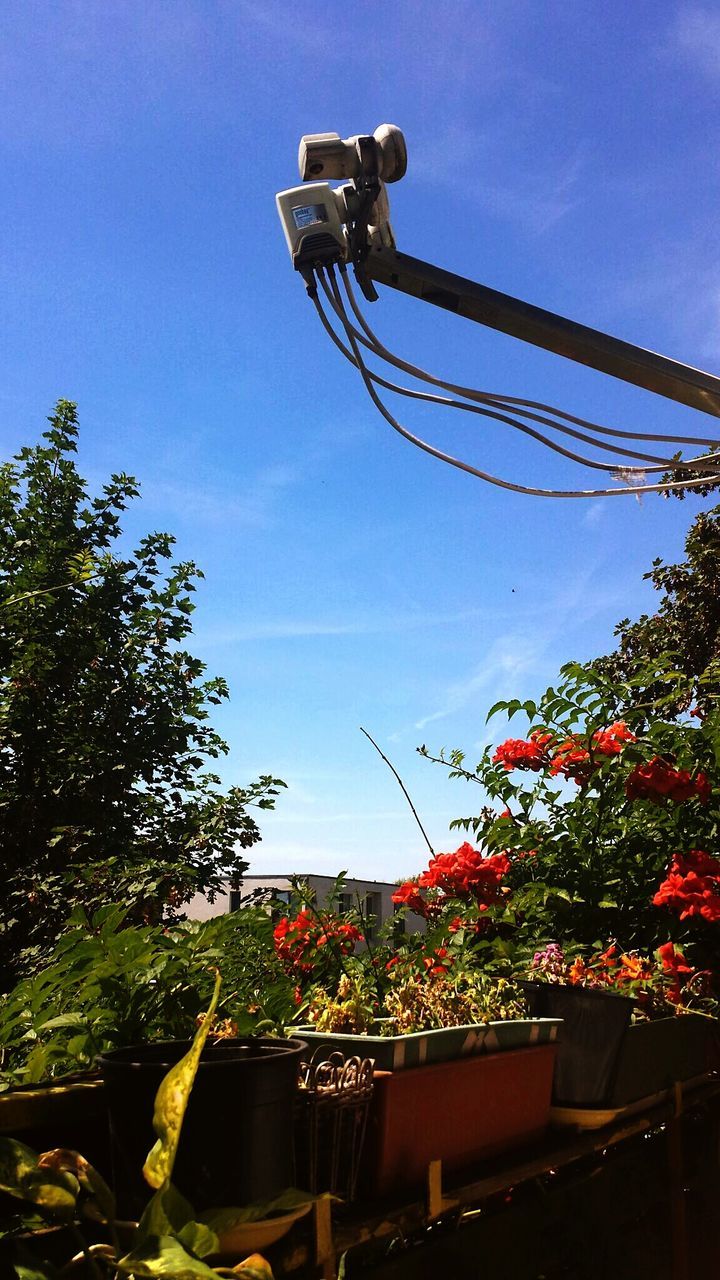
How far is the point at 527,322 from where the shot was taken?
2008 millimetres

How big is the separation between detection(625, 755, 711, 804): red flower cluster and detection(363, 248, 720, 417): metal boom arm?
1.19m

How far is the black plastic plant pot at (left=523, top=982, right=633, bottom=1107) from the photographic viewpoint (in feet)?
5.59

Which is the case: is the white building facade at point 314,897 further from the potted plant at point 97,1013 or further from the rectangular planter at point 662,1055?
the rectangular planter at point 662,1055

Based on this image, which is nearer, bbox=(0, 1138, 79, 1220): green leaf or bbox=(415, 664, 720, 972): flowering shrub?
bbox=(0, 1138, 79, 1220): green leaf

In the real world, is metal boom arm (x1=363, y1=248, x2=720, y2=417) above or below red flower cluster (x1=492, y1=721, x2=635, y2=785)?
above

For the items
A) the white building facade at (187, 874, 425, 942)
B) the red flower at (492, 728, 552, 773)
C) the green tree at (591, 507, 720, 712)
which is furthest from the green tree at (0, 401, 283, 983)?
the green tree at (591, 507, 720, 712)

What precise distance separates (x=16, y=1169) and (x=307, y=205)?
1.80 metres

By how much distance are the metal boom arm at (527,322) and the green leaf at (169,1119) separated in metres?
1.60

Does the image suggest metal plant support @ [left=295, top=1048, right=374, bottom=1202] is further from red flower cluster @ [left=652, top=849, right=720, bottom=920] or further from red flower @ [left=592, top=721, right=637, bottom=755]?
red flower @ [left=592, top=721, right=637, bottom=755]

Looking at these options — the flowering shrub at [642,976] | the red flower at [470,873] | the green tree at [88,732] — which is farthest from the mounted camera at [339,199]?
the green tree at [88,732]

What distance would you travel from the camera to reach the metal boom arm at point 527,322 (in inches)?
78.9

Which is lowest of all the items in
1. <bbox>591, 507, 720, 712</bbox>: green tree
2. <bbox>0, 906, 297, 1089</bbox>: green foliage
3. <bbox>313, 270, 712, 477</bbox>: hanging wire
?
<bbox>0, 906, 297, 1089</bbox>: green foliage

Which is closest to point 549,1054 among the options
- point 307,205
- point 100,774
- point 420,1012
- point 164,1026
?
point 420,1012

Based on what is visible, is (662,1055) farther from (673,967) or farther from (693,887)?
(693,887)
